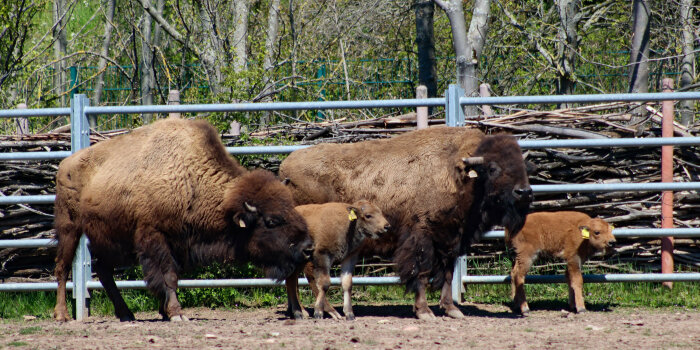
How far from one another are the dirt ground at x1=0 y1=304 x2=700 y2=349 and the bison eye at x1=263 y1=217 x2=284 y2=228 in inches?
34.7

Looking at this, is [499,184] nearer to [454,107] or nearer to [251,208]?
[454,107]

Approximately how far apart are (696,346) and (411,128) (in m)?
4.43

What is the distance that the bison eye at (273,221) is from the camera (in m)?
7.47

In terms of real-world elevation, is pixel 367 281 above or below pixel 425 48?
below

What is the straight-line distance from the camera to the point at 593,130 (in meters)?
9.18

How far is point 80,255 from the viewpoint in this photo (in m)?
8.47

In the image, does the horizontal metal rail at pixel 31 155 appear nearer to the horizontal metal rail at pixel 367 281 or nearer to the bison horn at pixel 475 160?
the horizontal metal rail at pixel 367 281

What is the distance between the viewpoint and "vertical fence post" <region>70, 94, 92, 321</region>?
27.6ft

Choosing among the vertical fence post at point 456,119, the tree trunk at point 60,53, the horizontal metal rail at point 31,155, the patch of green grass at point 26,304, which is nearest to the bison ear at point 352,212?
the vertical fence post at point 456,119

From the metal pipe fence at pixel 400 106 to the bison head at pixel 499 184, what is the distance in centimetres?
52

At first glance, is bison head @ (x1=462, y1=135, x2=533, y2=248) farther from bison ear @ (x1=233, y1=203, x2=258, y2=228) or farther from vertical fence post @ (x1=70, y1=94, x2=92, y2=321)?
vertical fence post @ (x1=70, y1=94, x2=92, y2=321)

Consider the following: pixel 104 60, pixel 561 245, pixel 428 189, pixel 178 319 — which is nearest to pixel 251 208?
pixel 178 319

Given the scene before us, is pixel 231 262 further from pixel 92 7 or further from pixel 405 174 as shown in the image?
pixel 92 7

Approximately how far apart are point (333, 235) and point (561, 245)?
2.28 m
